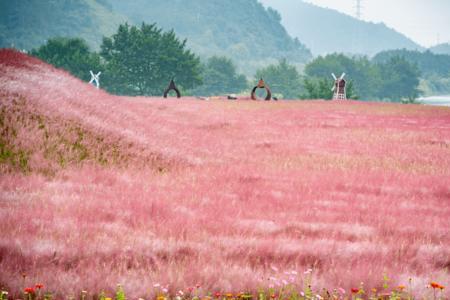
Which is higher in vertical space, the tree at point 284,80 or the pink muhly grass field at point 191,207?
the tree at point 284,80

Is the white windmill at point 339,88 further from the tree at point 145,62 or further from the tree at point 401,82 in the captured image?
the tree at point 401,82

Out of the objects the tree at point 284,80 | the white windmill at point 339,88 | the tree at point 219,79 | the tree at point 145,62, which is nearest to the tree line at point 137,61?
the tree at point 145,62

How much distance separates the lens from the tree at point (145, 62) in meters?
85.6

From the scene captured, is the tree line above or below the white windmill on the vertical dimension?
above

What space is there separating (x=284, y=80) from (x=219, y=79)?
2294 cm

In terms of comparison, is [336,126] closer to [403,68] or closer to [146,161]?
[146,161]

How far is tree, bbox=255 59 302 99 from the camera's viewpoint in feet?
444

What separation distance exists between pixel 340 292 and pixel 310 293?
532 millimetres

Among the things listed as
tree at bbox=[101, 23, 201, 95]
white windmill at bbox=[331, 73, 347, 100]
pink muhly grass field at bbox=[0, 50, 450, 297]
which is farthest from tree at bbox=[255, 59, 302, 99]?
pink muhly grass field at bbox=[0, 50, 450, 297]

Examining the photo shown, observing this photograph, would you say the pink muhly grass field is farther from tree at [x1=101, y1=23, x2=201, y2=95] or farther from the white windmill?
tree at [x1=101, y1=23, x2=201, y2=95]

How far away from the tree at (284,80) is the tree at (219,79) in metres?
9.66

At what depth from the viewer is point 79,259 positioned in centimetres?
476

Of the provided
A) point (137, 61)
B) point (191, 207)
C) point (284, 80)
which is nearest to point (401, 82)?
point (284, 80)

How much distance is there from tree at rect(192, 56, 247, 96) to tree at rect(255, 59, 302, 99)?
31.7 feet
